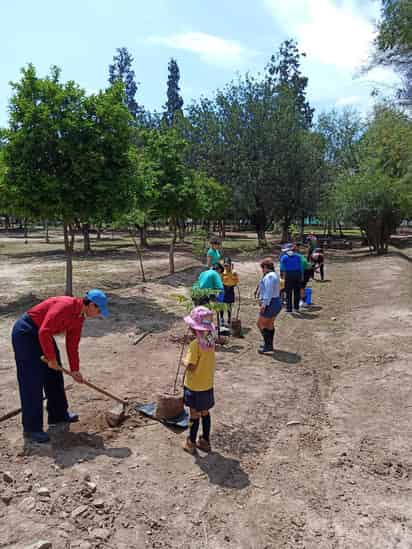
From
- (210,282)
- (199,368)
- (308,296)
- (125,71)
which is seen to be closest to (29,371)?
(199,368)

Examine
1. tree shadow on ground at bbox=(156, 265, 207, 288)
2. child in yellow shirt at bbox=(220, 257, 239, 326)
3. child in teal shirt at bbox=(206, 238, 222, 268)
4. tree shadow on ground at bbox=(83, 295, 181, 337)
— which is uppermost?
child in teal shirt at bbox=(206, 238, 222, 268)

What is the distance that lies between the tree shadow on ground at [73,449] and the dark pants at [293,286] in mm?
7165

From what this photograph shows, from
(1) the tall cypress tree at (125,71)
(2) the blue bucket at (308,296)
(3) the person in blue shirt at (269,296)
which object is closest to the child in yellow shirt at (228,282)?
(3) the person in blue shirt at (269,296)

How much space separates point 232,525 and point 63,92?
35.1 feet

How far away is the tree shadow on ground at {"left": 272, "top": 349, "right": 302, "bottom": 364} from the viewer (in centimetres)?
811

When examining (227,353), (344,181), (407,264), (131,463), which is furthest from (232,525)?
(344,181)

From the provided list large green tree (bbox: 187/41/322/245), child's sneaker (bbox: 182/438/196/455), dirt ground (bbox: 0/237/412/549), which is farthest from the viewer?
large green tree (bbox: 187/41/322/245)

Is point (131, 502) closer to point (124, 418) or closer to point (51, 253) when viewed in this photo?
point (124, 418)

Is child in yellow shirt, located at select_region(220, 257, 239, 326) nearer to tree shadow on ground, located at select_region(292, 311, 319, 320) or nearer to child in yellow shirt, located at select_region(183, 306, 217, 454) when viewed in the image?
tree shadow on ground, located at select_region(292, 311, 319, 320)

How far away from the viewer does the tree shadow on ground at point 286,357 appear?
8.11 meters

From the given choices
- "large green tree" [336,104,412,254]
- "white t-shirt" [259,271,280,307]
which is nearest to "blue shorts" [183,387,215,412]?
"white t-shirt" [259,271,280,307]

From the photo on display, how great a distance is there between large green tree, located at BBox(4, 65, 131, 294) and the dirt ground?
4099mm

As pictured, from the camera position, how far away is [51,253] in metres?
28.5

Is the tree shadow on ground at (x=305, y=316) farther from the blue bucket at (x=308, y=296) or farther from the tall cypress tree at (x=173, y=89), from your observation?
the tall cypress tree at (x=173, y=89)
